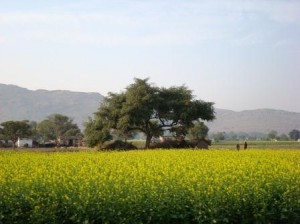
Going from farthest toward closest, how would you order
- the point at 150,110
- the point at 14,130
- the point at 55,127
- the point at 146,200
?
the point at 55,127 < the point at 14,130 < the point at 150,110 < the point at 146,200

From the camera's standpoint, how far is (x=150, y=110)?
2354 inches

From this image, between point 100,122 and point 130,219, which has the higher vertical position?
point 100,122

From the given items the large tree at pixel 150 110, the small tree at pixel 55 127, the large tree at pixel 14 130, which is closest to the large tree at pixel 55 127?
the small tree at pixel 55 127

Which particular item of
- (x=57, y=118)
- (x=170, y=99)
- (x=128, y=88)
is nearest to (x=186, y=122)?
(x=170, y=99)

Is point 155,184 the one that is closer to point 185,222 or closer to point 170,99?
point 185,222

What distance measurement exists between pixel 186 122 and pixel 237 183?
158ft

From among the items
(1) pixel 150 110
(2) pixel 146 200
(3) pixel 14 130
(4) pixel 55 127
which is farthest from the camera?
(4) pixel 55 127

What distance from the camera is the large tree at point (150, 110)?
2282 inches

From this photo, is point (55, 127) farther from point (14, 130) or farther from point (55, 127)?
point (14, 130)

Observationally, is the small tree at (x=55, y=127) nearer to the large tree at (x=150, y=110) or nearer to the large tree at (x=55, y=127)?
the large tree at (x=55, y=127)

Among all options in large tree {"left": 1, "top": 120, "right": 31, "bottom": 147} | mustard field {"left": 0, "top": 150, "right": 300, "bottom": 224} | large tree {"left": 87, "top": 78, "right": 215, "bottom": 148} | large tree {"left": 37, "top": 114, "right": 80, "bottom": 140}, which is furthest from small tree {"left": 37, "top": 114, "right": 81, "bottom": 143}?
mustard field {"left": 0, "top": 150, "right": 300, "bottom": 224}

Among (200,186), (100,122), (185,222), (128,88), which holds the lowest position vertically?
(185,222)

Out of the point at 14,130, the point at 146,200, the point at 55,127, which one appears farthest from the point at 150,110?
the point at 55,127

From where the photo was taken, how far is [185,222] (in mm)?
11523
